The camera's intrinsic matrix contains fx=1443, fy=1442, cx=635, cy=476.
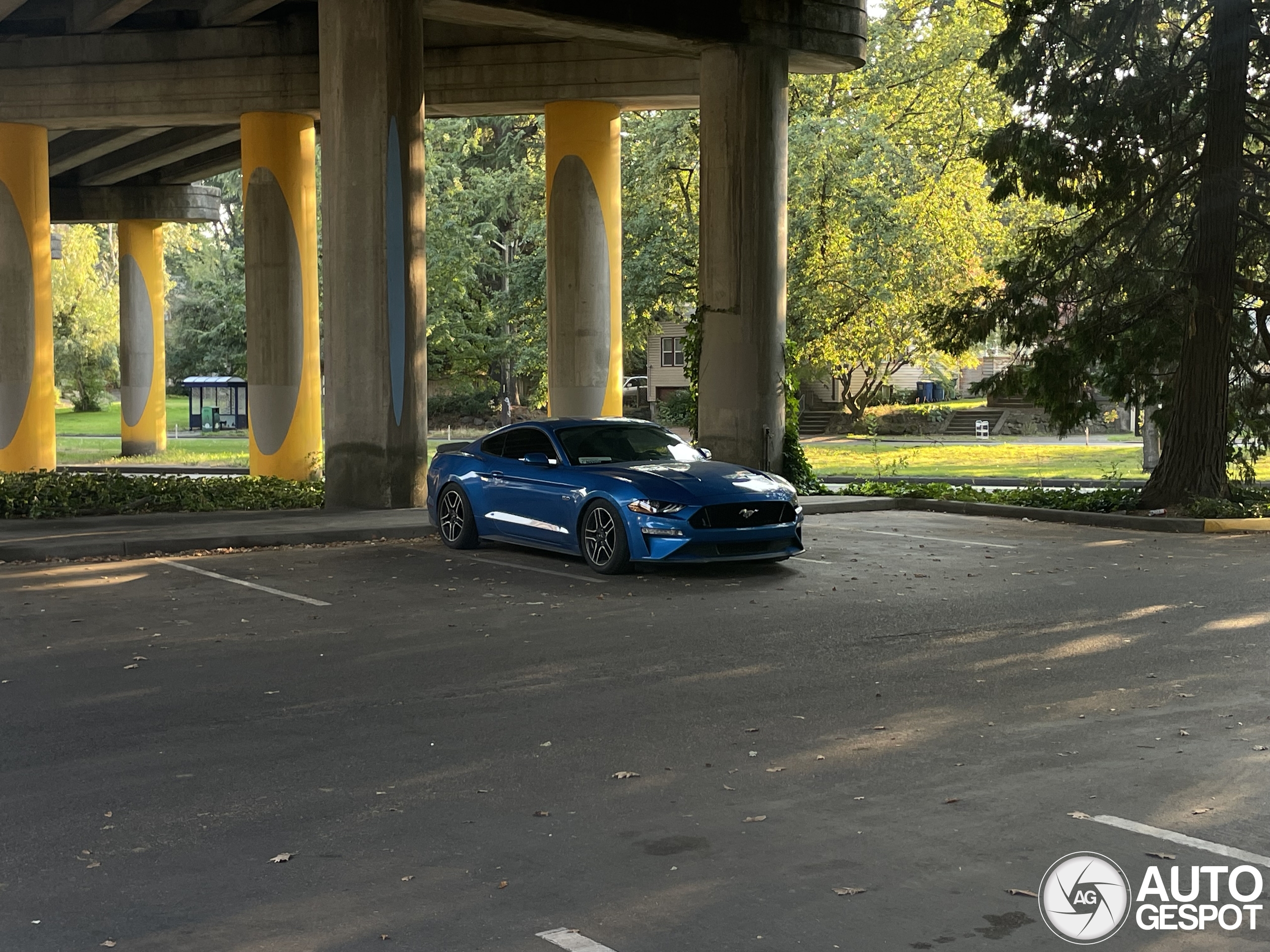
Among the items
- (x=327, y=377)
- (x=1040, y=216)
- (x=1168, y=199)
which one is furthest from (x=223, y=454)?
(x=1168, y=199)

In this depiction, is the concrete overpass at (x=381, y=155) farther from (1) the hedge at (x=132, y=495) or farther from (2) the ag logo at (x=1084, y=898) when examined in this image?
(2) the ag logo at (x=1084, y=898)

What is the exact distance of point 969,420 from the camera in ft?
171

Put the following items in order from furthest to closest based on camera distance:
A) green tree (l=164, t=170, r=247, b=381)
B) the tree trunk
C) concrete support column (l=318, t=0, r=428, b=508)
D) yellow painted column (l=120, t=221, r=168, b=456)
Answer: green tree (l=164, t=170, r=247, b=381) → yellow painted column (l=120, t=221, r=168, b=456) → concrete support column (l=318, t=0, r=428, b=508) → the tree trunk

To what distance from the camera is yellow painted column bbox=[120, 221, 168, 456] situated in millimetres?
42469

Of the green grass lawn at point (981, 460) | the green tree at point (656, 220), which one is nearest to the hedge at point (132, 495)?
the green grass lawn at point (981, 460)

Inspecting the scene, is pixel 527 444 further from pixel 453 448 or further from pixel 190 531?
pixel 190 531

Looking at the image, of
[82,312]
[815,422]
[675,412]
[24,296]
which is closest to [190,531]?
[24,296]

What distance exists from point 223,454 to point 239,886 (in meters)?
38.1

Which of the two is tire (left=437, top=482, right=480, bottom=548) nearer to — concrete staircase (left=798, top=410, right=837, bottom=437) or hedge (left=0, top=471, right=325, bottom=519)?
hedge (left=0, top=471, right=325, bottom=519)

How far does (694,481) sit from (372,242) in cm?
835

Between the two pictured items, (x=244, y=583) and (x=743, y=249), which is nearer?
(x=244, y=583)

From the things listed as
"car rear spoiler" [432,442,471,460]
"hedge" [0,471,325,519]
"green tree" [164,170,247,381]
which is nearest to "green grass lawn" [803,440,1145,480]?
"hedge" [0,471,325,519]

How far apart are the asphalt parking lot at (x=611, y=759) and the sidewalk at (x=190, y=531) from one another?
2698mm

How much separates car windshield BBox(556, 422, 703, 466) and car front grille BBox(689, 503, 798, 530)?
50.0 inches
